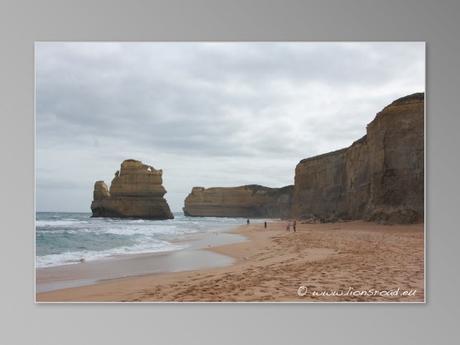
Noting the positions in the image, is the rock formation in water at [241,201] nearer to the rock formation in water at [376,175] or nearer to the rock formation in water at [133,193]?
the rock formation in water at [376,175]

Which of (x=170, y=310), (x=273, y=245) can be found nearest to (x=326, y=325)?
(x=273, y=245)

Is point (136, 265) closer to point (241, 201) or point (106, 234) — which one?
point (106, 234)

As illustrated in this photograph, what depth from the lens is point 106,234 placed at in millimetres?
3516

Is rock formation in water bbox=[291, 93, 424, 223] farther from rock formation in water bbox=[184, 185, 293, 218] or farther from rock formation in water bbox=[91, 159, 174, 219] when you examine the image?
rock formation in water bbox=[91, 159, 174, 219]

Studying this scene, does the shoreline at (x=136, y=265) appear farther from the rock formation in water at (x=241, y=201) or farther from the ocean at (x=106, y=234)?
the rock formation in water at (x=241, y=201)

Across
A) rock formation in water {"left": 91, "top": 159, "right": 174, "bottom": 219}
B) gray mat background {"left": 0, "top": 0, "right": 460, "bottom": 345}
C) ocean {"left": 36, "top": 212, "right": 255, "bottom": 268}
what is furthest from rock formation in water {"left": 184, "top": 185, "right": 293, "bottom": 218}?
gray mat background {"left": 0, "top": 0, "right": 460, "bottom": 345}

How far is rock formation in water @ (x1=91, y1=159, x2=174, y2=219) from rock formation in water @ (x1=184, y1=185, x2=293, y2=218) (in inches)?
10.1

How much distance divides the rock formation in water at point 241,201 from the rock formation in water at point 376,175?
13cm

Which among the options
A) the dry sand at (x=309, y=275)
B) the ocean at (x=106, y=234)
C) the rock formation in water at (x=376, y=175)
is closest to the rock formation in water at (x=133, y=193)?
the ocean at (x=106, y=234)

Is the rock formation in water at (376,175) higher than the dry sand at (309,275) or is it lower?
higher
